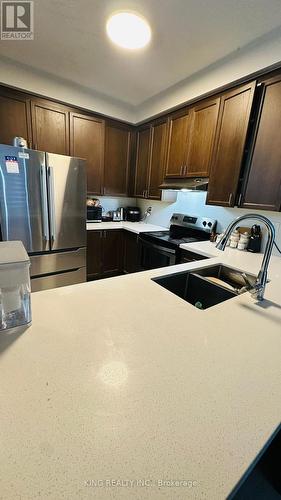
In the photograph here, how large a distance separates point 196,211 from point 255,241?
86 cm

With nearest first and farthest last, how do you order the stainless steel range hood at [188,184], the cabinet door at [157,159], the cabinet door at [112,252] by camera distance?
the stainless steel range hood at [188,184] < the cabinet door at [157,159] < the cabinet door at [112,252]

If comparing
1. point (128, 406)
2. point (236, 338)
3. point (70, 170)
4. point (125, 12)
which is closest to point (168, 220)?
point (70, 170)

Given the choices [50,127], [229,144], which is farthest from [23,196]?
[229,144]

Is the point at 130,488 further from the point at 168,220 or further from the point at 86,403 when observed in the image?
the point at 168,220

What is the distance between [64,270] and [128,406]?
2065 mm

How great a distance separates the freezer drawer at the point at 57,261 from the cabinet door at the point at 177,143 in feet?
4.65

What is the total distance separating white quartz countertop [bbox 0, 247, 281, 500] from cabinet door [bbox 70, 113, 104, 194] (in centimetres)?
239

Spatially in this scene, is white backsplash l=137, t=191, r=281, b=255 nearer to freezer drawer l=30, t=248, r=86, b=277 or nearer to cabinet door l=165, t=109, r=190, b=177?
cabinet door l=165, t=109, r=190, b=177

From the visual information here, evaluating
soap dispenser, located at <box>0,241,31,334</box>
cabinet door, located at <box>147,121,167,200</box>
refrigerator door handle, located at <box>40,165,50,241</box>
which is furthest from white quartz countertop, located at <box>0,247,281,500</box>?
cabinet door, located at <box>147,121,167,200</box>

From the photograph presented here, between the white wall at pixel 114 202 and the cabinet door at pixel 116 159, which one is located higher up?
the cabinet door at pixel 116 159

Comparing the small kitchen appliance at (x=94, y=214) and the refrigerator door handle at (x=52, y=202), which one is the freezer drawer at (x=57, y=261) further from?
the small kitchen appliance at (x=94, y=214)

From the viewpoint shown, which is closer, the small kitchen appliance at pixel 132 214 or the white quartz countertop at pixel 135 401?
the white quartz countertop at pixel 135 401

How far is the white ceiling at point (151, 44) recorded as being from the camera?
1371 millimetres

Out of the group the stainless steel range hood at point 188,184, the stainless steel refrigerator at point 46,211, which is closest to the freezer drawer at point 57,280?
the stainless steel refrigerator at point 46,211
